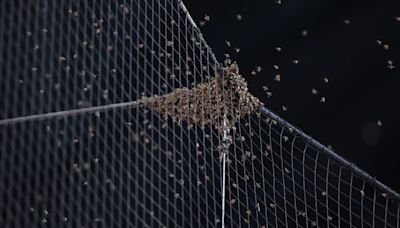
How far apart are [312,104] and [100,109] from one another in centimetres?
79

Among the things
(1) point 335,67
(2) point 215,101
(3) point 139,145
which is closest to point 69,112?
(3) point 139,145

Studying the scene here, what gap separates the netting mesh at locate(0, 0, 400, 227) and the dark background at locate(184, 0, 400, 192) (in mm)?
118

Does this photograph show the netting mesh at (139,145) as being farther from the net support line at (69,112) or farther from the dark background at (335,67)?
the dark background at (335,67)

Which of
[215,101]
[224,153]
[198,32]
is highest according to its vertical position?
[198,32]

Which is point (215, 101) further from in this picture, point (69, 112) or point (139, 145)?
point (69, 112)

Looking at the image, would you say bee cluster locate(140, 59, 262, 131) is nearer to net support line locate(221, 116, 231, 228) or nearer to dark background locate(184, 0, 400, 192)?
net support line locate(221, 116, 231, 228)

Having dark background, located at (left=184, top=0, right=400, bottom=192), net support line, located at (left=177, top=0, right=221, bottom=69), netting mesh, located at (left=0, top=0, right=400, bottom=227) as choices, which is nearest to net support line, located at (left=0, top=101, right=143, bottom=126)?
netting mesh, located at (left=0, top=0, right=400, bottom=227)

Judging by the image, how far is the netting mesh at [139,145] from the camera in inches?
96.1

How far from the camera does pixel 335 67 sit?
2674 mm

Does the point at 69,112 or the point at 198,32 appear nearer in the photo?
the point at 69,112

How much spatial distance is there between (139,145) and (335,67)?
0.77m

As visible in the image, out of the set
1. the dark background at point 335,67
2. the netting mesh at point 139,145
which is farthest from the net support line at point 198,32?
the dark background at point 335,67

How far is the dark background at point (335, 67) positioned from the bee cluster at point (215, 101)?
213mm

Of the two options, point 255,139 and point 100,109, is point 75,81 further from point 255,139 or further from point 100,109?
point 255,139
